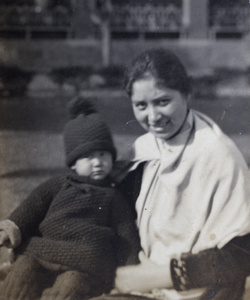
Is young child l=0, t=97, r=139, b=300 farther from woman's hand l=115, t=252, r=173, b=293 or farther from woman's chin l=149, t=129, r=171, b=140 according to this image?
woman's chin l=149, t=129, r=171, b=140

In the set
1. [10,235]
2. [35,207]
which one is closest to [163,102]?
[35,207]

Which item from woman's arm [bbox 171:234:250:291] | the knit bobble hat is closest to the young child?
the knit bobble hat

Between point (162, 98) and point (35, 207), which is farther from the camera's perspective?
point (35, 207)

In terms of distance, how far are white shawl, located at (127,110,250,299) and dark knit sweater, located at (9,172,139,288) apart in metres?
0.09

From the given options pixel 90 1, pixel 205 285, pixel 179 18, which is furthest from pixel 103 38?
pixel 205 285

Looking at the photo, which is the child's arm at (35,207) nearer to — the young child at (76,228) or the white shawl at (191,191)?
the young child at (76,228)

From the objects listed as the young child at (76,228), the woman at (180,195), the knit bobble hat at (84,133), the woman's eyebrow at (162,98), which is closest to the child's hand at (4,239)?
the young child at (76,228)

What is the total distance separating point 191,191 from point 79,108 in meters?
0.63

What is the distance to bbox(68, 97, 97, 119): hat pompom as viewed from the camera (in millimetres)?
2057

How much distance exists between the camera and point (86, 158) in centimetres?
203

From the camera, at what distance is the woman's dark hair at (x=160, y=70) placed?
1976 millimetres

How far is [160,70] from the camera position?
197cm

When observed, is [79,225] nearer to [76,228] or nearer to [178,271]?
[76,228]

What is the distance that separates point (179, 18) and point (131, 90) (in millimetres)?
424
